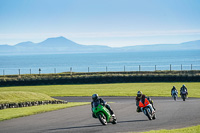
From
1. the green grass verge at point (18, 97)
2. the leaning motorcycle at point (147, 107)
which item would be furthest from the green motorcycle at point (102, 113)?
the green grass verge at point (18, 97)

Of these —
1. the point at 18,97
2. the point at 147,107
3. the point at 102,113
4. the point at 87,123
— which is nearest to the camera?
the point at 102,113

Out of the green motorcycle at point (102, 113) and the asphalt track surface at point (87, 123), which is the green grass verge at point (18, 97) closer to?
the asphalt track surface at point (87, 123)

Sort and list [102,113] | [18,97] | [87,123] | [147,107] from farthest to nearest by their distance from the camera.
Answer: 1. [18,97]
2. [147,107]
3. [87,123]
4. [102,113]

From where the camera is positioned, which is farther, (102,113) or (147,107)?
(147,107)

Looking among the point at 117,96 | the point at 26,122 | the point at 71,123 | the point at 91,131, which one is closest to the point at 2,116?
the point at 26,122

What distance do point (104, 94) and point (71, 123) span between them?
24862mm

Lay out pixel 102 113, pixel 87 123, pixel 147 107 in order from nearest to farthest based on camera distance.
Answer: pixel 102 113, pixel 87 123, pixel 147 107

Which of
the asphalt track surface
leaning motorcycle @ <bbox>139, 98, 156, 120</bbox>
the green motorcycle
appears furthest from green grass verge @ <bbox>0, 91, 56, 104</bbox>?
the green motorcycle

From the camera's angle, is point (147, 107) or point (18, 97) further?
point (18, 97)

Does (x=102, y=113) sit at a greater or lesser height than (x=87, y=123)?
greater

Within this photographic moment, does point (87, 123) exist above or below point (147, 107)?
below

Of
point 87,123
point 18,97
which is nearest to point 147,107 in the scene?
point 87,123

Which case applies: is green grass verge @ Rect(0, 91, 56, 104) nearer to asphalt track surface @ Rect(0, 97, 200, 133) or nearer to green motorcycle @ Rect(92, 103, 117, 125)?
asphalt track surface @ Rect(0, 97, 200, 133)

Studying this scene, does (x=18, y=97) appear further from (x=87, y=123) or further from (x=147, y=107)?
(x=147, y=107)
